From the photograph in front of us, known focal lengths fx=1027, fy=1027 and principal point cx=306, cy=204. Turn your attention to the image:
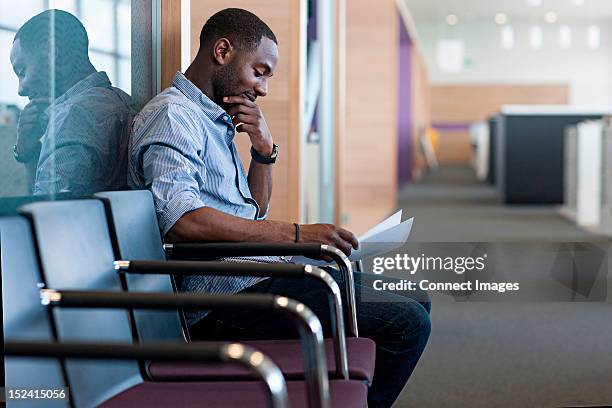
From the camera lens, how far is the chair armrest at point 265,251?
6.32 feet

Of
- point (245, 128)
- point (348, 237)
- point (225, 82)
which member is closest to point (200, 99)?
point (225, 82)

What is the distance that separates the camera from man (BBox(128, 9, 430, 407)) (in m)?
1.93

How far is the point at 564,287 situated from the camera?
3068 millimetres

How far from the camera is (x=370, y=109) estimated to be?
26.3 ft

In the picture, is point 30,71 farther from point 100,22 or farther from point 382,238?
point 382,238

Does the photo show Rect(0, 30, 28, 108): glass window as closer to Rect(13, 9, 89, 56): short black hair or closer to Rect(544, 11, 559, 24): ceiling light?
Rect(13, 9, 89, 56): short black hair

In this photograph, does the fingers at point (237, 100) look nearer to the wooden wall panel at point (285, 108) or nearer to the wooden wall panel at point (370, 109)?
the wooden wall panel at point (285, 108)

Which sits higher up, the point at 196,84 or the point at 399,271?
the point at 196,84

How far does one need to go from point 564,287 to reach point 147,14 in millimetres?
1480

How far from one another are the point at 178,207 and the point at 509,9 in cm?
855

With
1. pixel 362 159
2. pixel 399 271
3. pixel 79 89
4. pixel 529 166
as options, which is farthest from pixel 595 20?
pixel 79 89

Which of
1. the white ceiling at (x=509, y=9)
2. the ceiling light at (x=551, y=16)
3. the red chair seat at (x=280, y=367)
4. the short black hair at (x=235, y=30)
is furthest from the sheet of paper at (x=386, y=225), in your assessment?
the ceiling light at (x=551, y=16)

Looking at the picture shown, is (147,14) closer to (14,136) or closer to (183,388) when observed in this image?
(14,136)

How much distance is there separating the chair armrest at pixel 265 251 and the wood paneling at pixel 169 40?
26.9 inches
